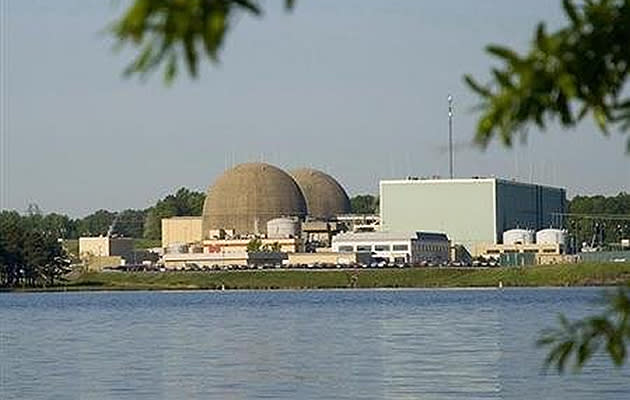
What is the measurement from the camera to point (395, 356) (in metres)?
42.5

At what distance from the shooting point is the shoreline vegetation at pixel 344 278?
523ft

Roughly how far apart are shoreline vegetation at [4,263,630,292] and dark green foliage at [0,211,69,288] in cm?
131

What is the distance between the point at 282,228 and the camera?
630 feet

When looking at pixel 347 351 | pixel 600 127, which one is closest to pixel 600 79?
pixel 600 127

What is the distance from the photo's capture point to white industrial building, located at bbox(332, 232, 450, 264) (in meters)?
175

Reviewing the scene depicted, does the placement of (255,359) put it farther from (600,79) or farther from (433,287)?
(433,287)

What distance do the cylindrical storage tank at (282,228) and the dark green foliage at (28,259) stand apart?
27.4 m

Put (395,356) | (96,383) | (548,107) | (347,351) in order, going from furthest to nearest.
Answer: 1. (347,351)
2. (395,356)
3. (96,383)
4. (548,107)

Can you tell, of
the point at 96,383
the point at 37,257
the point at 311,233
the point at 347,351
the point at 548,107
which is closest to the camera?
the point at 548,107

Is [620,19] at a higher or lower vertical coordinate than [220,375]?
higher

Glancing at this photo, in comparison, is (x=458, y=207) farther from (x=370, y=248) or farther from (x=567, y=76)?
(x=567, y=76)

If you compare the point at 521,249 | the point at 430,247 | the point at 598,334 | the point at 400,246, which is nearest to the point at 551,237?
the point at 521,249

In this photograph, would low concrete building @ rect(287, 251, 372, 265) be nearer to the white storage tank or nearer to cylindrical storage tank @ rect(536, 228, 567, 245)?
the white storage tank

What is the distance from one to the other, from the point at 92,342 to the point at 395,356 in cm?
1448
